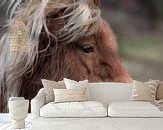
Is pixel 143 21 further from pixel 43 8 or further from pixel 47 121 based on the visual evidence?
pixel 47 121

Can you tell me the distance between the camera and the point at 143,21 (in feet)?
13.8

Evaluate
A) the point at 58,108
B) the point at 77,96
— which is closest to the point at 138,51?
the point at 77,96

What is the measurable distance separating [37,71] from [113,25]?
1130 mm

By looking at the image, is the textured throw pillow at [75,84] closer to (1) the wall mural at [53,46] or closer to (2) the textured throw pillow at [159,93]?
(1) the wall mural at [53,46]

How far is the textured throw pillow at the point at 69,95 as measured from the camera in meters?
3.60

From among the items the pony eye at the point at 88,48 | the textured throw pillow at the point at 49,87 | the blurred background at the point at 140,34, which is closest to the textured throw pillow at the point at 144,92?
the blurred background at the point at 140,34

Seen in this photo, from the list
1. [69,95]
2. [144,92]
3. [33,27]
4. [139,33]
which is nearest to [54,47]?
[33,27]

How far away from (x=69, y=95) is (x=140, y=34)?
4.25ft

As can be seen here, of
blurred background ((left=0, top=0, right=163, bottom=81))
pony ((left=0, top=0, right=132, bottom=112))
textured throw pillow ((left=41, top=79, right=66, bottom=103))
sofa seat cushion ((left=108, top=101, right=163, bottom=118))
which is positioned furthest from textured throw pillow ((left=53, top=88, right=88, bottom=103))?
blurred background ((left=0, top=0, right=163, bottom=81))

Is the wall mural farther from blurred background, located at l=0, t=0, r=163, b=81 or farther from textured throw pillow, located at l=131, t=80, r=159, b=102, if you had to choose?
textured throw pillow, located at l=131, t=80, r=159, b=102

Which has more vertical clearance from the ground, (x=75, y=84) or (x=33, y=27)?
(x=33, y=27)

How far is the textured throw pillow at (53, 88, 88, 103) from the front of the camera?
3.60 meters

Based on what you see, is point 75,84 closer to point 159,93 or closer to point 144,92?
point 144,92

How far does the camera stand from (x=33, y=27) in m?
4.17
